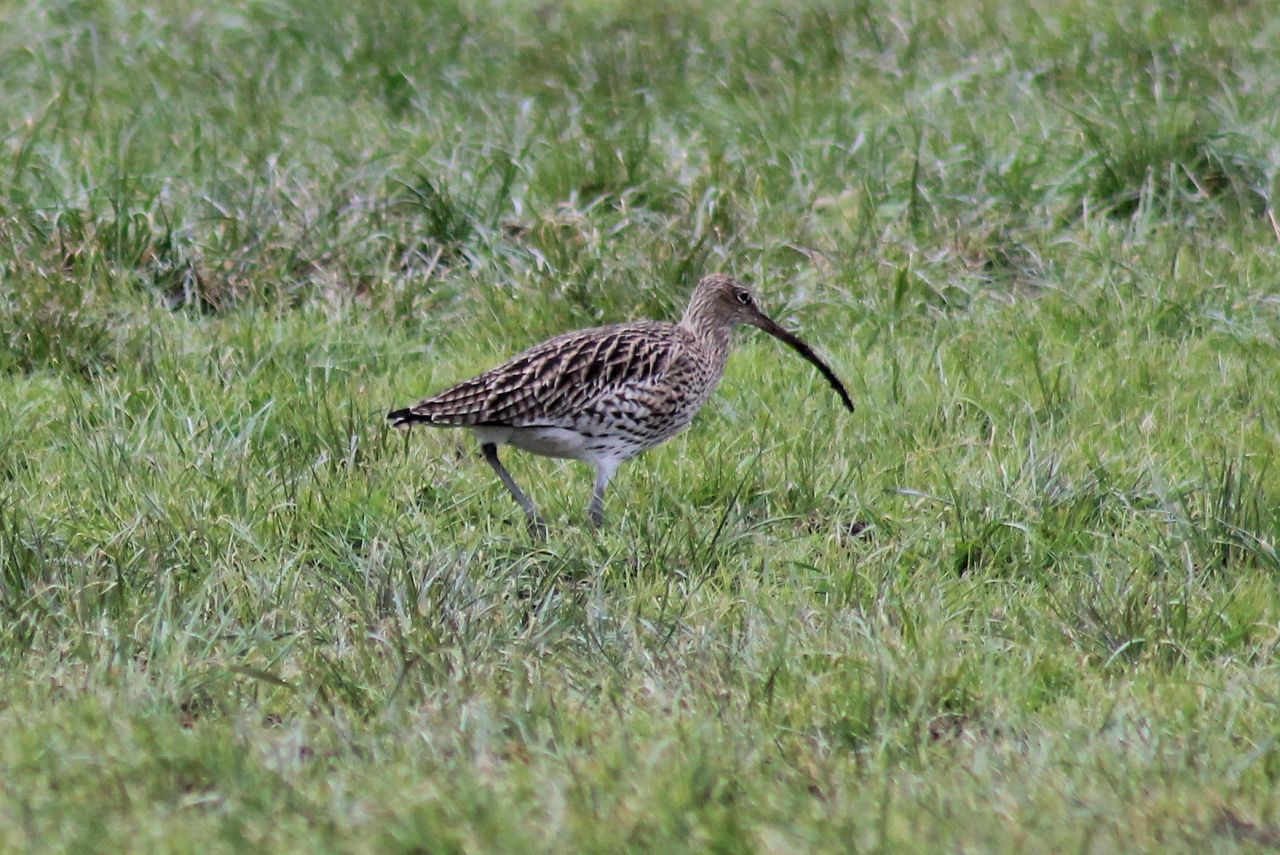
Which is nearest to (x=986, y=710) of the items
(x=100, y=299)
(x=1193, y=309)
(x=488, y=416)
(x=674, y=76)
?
(x=488, y=416)

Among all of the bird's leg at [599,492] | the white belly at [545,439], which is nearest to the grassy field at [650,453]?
the bird's leg at [599,492]

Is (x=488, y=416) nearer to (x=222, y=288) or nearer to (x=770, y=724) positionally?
(x=770, y=724)

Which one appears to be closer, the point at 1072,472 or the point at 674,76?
the point at 1072,472

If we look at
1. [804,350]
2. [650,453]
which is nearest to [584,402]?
[650,453]

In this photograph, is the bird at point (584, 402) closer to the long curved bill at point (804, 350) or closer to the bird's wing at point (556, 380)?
the bird's wing at point (556, 380)

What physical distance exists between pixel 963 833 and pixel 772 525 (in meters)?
2.43

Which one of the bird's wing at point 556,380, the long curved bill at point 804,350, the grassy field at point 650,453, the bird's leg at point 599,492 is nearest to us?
the grassy field at point 650,453

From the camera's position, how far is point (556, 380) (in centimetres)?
649

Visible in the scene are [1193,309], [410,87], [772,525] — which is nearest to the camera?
[772,525]

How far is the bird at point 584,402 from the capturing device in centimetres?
637

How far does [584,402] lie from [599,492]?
1.00 feet

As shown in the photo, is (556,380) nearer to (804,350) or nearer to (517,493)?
(517,493)

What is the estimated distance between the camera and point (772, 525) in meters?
6.29

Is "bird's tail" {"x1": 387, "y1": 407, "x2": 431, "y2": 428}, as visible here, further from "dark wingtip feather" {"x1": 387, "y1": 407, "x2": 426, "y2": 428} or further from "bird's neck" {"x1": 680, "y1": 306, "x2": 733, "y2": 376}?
"bird's neck" {"x1": 680, "y1": 306, "x2": 733, "y2": 376}
